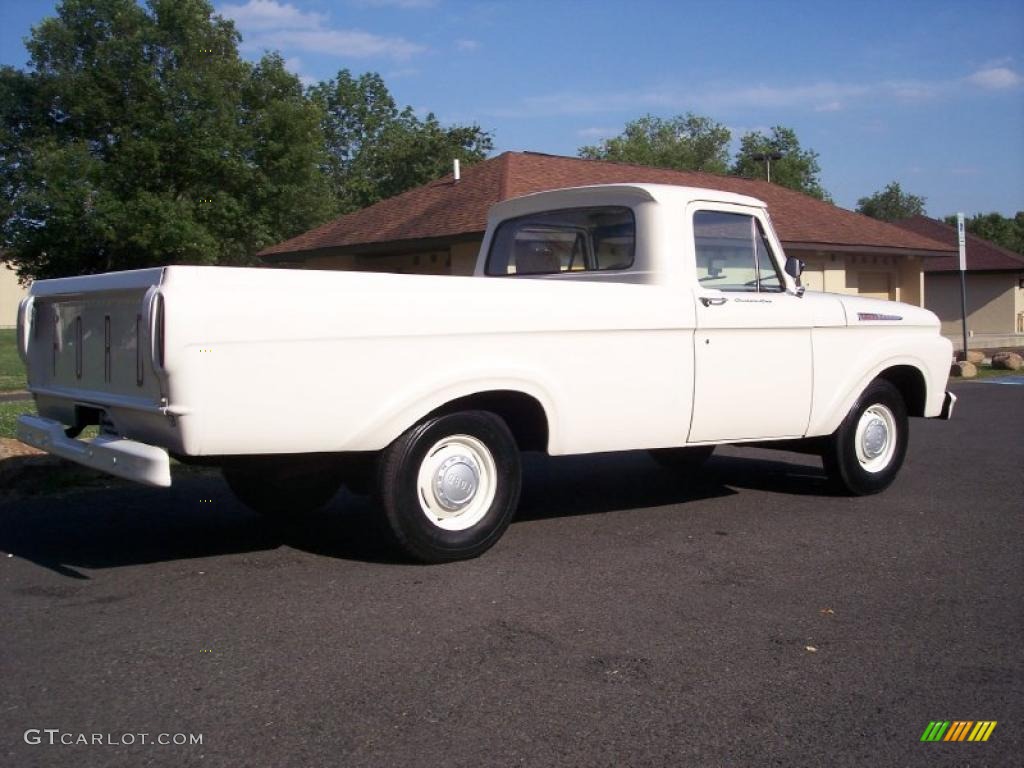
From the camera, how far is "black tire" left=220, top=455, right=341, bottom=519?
5188 mm

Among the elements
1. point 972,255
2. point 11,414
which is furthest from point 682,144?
point 11,414

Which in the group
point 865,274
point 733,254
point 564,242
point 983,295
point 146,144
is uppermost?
point 146,144

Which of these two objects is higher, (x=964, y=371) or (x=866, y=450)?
(x=866, y=450)

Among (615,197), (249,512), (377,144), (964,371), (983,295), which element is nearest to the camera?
(615,197)

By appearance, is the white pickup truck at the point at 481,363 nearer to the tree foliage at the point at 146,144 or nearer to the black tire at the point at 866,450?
the black tire at the point at 866,450

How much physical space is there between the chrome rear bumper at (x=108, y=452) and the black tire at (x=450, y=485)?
43.2 inches

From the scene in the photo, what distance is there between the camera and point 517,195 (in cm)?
1778

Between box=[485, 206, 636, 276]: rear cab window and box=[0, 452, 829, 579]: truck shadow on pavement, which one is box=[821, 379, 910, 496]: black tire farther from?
box=[485, 206, 636, 276]: rear cab window

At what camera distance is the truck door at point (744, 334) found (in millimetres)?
6277

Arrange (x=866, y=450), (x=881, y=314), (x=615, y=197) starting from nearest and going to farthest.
Answer: 1. (x=615, y=197)
2. (x=881, y=314)
3. (x=866, y=450)
